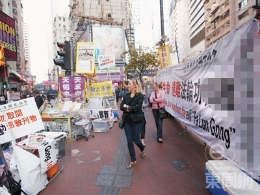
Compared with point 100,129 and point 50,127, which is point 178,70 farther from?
point 50,127

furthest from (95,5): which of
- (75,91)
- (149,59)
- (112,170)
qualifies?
(112,170)

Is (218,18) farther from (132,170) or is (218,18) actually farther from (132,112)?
(132,170)

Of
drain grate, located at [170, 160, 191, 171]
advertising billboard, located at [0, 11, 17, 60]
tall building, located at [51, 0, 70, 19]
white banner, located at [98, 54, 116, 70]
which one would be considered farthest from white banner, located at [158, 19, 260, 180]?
tall building, located at [51, 0, 70, 19]

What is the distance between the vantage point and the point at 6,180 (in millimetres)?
3148

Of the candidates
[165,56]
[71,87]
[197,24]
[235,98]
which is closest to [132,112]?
[235,98]

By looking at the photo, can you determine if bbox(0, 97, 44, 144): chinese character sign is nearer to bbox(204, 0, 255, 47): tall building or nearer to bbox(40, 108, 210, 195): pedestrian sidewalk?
bbox(40, 108, 210, 195): pedestrian sidewalk

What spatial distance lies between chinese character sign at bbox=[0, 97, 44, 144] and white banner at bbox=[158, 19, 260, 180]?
9.74ft

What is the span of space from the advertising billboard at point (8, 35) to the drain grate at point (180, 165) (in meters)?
6.29

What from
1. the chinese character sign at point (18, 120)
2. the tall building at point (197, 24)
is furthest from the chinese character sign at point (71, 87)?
the tall building at point (197, 24)

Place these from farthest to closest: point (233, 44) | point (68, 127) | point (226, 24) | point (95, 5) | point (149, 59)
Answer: point (226, 24), point (95, 5), point (149, 59), point (68, 127), point (233, 44)

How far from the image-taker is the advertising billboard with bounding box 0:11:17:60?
621cm

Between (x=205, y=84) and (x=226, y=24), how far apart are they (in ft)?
182

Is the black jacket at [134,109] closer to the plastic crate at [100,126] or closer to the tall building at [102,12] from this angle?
the plastic crate at [100,126]

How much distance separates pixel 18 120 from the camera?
3236 mm
